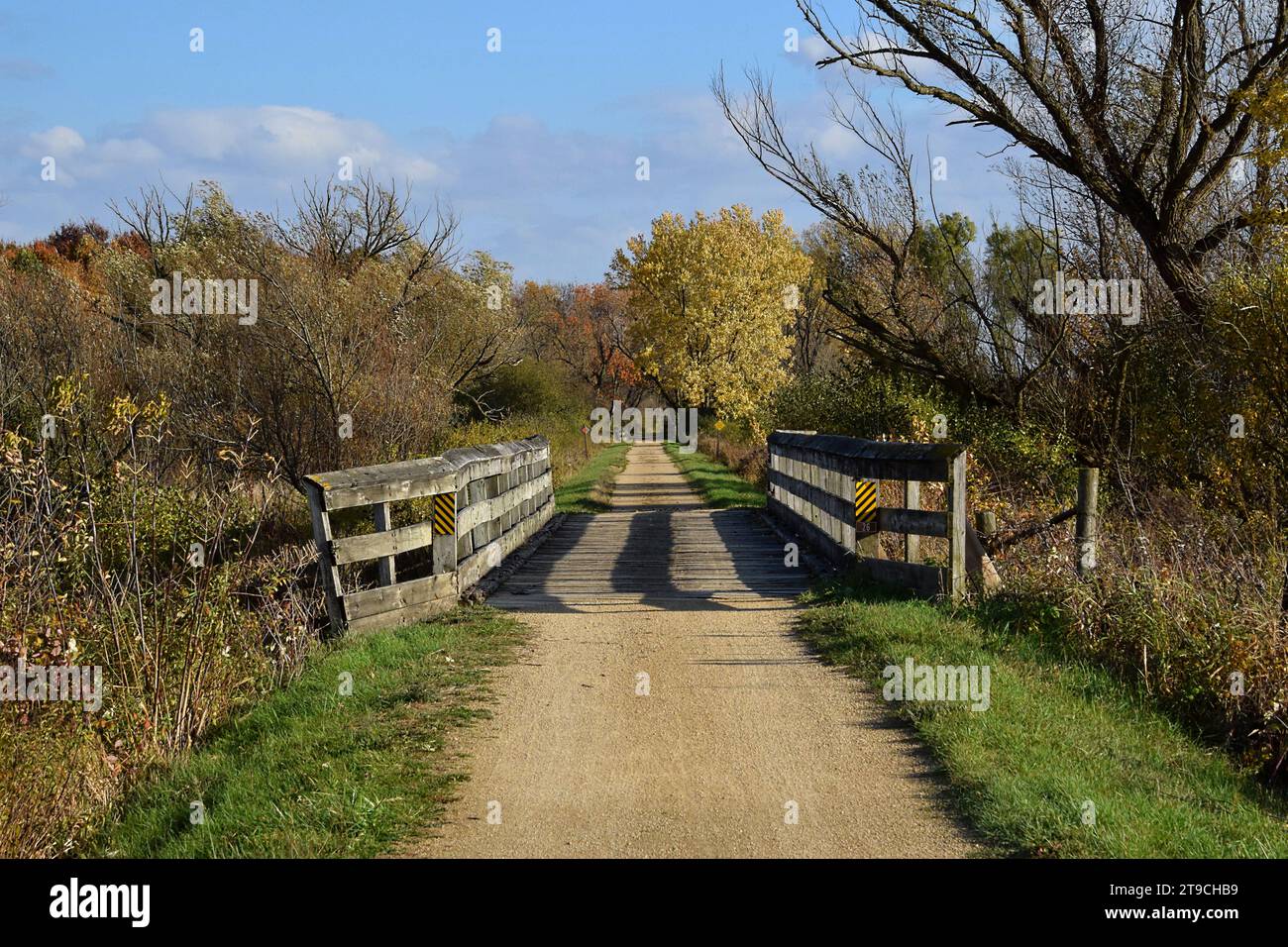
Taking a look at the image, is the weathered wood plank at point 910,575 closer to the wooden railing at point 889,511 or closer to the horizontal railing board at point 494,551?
the wooden railing at point 889,511

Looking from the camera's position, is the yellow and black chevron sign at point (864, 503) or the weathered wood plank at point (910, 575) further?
the yellow and black chevron sign at point (864, 503)

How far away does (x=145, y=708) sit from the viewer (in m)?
7.07

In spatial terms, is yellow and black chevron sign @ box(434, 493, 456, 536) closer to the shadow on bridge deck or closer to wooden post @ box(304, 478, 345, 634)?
the shadow on bridge deck

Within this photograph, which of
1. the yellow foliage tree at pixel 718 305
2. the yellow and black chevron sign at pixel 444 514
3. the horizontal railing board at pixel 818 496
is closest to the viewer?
the yellow and black chevron sign at pixel 444 514

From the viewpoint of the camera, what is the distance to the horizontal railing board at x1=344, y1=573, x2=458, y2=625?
9203 mm

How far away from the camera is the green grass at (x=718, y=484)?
24062 mm

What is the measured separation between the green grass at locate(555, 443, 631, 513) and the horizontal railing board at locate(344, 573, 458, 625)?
40.4 ft

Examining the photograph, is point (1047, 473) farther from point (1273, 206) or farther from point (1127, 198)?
point (1273, 206)

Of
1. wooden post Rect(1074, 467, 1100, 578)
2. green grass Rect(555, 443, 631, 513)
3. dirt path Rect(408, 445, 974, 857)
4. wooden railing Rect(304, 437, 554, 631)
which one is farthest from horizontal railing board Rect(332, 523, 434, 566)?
green grass Rect(555, 443, 631, 513)

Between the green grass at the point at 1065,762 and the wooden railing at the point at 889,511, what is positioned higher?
the wooden railing at the point at 889,511

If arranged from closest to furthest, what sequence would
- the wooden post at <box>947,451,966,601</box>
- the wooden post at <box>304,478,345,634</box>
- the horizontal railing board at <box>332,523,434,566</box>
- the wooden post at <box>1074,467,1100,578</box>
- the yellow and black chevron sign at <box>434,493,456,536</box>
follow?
the wooden post at <box>304,478,345,634</box>
the horizontal railing board at <box>332,523,434,566</box>
the wooden post at <box>1074,467,1100,578</box>
the wooden post at <box>947,451,966,601</box>
the yellow and black chevron sign at <box>434,493,456,536</box>

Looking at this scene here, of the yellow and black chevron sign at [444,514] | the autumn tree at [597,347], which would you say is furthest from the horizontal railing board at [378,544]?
the autumn tree at [597,347]

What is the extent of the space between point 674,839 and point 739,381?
37.1 meters
